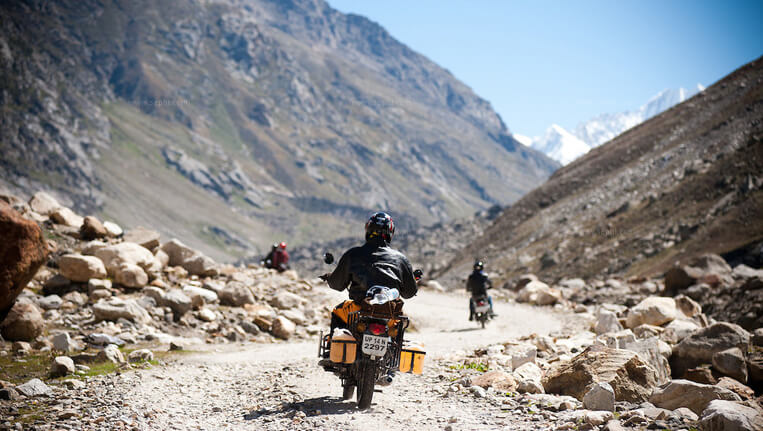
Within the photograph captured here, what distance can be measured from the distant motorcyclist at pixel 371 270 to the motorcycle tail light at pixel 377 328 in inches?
16.3

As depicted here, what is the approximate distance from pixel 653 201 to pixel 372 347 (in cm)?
4987

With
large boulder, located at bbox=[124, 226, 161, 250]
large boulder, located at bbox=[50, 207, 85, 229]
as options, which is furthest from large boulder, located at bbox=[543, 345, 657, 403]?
large boulder, located at bbox=[50, 207, 85, 229]

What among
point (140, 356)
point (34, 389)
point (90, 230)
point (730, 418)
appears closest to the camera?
point (730, 418)

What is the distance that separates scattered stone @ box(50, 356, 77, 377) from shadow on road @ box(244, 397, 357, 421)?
4064 millimetres

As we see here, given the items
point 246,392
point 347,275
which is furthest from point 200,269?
point 347,275

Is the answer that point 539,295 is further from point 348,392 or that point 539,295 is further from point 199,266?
point 348,392

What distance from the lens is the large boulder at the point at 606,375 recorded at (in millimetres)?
8648

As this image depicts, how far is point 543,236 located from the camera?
62531 mm

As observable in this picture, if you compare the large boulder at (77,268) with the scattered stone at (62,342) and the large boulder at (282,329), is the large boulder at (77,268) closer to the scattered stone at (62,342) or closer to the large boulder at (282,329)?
the scattered stone at (62,342)

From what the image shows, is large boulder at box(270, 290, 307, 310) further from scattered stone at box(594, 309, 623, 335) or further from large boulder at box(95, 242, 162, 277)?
scattered stone at box(594, 309, 623, 335)

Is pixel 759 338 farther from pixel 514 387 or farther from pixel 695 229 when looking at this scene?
pixel 695 229

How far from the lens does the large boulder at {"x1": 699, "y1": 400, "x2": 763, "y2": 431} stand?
6.09 m

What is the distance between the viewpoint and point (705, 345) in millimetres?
11844

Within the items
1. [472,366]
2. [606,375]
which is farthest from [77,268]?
[606,375]
